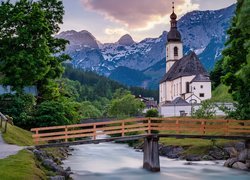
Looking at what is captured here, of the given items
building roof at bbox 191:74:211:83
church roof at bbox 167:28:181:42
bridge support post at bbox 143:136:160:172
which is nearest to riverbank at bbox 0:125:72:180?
bridge support post at bbox 143:136:160:172

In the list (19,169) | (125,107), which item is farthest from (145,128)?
(125,107)

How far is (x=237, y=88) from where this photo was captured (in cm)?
3806

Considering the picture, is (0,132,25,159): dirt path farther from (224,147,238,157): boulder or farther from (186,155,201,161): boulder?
(224,147,238,157): boulder

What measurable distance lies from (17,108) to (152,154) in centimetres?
1676

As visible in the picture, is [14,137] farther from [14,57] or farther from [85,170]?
[14,57]

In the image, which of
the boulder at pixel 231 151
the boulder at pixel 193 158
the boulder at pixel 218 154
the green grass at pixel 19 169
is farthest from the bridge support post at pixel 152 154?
the green grass at pixel 19 169

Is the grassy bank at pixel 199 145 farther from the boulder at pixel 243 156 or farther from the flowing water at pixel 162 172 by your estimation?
the boulder at pixel 243 156

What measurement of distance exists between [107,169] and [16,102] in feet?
45.3

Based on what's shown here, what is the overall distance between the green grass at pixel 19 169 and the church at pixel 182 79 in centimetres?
7943

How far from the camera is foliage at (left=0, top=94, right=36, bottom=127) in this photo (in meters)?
44.8

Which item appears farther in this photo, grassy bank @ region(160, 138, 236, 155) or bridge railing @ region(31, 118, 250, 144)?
grassy bank @ region(160, 138, 236, 155)

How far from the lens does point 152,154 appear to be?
116ft

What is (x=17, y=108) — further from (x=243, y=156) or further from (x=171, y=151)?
(x=243, y=156)

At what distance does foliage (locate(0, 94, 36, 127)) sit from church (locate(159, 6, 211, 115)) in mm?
58815
